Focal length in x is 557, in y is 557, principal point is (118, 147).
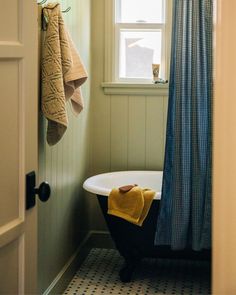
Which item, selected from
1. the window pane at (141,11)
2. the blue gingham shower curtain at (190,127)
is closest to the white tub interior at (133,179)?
the blue gingham shower curtain at (190,127)

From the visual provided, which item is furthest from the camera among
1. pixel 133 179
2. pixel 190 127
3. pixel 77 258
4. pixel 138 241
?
pixel 133 179

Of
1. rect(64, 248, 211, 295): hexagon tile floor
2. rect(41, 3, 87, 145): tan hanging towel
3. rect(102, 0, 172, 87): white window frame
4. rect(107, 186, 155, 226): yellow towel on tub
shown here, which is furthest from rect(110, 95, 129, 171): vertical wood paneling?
rect(41, 3, 87, 145): tan hanging towel

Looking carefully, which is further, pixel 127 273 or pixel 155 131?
pixel 155 131

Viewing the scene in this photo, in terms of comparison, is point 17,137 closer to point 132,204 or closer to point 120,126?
point 132,204

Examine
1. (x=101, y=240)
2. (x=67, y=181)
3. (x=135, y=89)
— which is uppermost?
(x=135, y=89)

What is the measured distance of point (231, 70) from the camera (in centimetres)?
115

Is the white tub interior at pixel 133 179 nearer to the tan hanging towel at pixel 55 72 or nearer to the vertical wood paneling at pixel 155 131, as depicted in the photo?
the vertical wood paneling at pixel 155 131

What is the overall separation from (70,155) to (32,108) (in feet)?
5.66

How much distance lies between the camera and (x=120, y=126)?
4262mm

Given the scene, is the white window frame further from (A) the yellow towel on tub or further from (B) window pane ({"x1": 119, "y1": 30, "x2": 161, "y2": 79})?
(A) the yellow towel on tub

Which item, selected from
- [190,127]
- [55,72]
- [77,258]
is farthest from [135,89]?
[55,72]

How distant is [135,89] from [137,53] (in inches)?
11.9

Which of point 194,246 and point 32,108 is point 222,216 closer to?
point 32,108

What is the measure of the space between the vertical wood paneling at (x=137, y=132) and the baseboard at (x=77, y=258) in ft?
2.00
